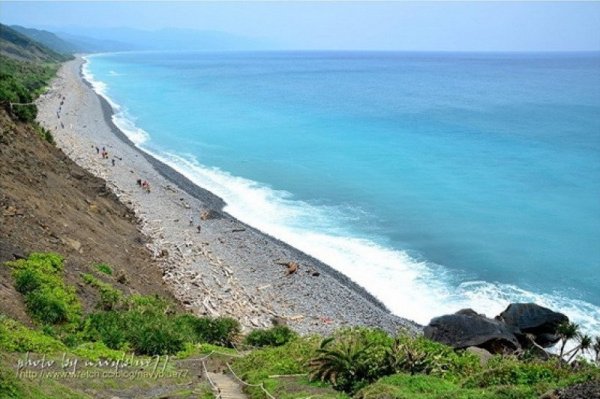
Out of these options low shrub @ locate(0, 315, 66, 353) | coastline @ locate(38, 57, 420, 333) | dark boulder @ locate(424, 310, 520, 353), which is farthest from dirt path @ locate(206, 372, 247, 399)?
dark boulder @ locate(424, 310, 520, 353)

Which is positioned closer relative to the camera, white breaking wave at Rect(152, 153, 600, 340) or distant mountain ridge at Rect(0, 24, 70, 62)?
white breaking wave at Rect(152, 153, 600, 340)

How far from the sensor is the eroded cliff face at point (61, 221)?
21445mm

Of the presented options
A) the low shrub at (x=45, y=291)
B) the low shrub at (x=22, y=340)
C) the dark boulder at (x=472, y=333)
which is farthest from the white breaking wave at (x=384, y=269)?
the low shrub at (x=22, y=340)

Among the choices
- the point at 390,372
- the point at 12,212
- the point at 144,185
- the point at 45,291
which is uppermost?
the point at 12,212

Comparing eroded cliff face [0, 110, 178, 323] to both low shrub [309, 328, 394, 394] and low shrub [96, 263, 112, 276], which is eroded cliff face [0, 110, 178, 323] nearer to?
low shrub [96, 263, 112, 276]

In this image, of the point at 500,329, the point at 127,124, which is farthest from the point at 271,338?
the point at 127,124

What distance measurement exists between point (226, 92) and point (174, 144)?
6351 centimetres

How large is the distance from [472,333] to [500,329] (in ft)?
4.85

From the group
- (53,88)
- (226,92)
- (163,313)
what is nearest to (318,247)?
(163,313)

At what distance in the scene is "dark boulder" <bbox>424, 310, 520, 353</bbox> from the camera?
22.9m

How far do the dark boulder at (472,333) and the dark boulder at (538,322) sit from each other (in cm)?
138

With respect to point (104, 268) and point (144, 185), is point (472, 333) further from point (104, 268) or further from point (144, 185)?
point (144, 185)

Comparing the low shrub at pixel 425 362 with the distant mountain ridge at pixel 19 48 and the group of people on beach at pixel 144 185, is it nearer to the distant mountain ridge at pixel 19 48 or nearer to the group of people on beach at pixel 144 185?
the group of people on beach at pixel 144 185

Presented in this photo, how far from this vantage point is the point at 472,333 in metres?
23.2
